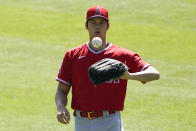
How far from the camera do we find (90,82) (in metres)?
5.64

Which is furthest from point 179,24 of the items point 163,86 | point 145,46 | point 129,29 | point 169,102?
point 169,102

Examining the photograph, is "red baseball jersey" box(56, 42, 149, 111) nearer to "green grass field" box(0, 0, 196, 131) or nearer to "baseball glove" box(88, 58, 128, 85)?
"baseball glove" box(88, 58, 128, 85)

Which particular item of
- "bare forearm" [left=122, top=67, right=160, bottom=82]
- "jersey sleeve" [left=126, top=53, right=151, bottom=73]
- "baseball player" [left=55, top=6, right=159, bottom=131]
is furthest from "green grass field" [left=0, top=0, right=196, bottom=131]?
"bare forearm" [left=122, top=67, right=160, bottom=82]

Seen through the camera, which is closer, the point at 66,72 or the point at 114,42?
the point at 66,72

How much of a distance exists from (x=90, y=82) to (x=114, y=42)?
13550mm

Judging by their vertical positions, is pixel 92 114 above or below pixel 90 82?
below

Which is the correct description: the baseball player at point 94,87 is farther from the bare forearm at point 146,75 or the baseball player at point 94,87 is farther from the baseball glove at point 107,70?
the baseball glove at point 107,70

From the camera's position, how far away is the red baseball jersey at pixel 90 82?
5.61 meters

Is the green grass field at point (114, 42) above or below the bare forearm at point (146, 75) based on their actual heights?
above

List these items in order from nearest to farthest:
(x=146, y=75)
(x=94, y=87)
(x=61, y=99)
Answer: (x=146, y=75) < (x=94, y=87) < (x=61, y=99)

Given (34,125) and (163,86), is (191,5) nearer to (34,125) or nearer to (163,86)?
(163,86)

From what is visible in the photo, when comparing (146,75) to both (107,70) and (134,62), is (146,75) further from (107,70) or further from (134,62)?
(107,70)

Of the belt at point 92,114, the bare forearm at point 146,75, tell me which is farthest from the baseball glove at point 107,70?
the belt at point 92,114

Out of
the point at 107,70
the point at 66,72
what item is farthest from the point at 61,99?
the point at 107,70
